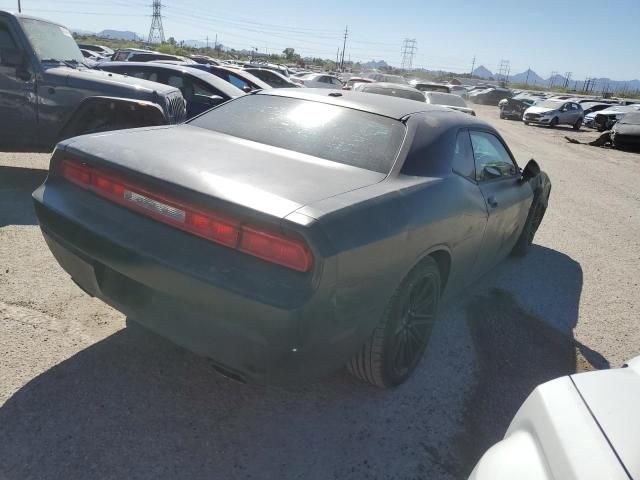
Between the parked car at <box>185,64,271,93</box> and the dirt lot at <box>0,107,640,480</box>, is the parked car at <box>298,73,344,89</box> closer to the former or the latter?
the parked car at <box>185,64,271,93</box>

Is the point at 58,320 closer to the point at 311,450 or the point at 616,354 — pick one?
the point at 311,450

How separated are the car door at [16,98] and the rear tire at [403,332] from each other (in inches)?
209

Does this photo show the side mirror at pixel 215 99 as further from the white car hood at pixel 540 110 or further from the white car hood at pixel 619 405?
the white car hood at pixel 540 110

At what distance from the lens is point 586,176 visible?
39.8 ft

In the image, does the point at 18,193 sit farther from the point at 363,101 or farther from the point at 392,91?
the point at 392,91

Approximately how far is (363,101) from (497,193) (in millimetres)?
1221

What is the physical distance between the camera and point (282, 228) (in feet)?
6.66

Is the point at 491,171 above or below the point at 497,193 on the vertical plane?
above

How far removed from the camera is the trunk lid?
7.27 feet

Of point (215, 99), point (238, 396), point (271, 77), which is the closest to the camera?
point (238, 396)

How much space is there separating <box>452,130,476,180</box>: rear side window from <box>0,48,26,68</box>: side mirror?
16.7 feet

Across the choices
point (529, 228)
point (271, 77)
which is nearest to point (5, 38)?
point (529, 228)

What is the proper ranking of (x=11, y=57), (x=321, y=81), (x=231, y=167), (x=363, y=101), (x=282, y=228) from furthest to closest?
1. (x=321, y=81)
2. (x=11, y=57)
3. (x=363, y=101)
4. (x=231, y=167)
5. (x=282, y=228)

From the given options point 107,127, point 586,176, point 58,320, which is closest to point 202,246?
point 58,320
